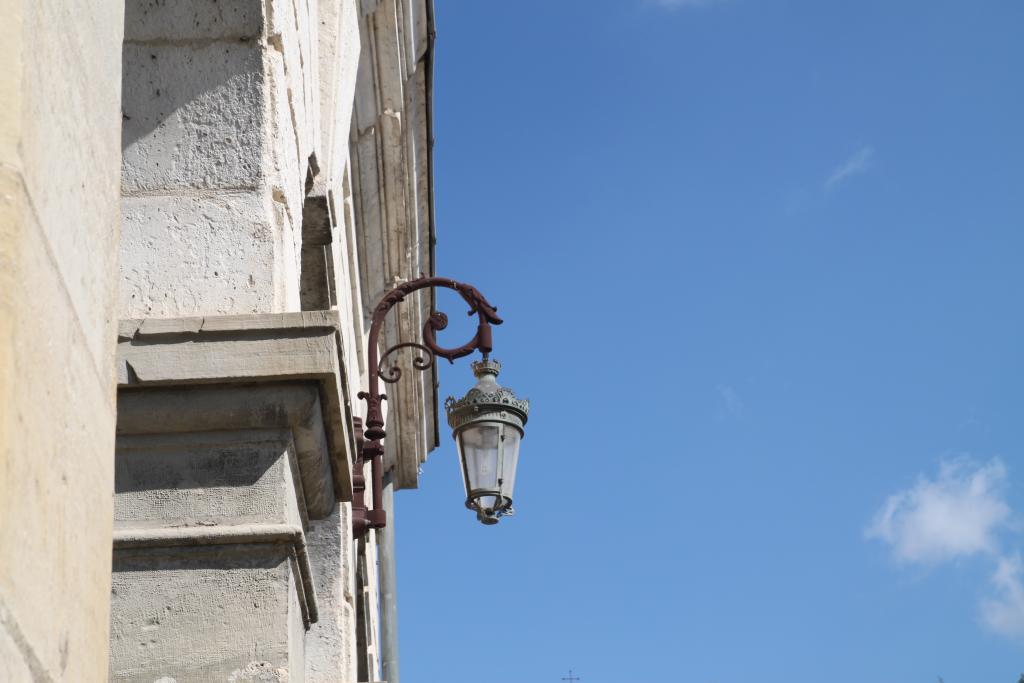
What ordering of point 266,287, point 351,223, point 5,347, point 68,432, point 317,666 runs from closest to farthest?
point 5,347 → point 68,432 → point 266,287 → point 317,666 → point 351,223

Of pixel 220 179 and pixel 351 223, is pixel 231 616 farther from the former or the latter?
pixel 351 223

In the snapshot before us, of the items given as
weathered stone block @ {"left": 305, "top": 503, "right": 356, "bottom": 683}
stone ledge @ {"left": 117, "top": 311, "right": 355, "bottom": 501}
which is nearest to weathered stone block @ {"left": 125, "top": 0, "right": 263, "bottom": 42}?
stone ledge @ {"left": 117, "top": 311, "right": 355, "bottom": 501}

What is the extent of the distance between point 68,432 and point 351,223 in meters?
6.43

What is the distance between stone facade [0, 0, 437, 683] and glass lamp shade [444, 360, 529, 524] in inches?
26.9

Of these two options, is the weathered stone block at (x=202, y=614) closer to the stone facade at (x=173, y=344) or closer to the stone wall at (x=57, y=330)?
the stone facade at (x=173, y=344)

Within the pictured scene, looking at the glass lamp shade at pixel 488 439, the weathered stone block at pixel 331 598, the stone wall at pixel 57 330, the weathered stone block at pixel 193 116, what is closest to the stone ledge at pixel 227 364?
the weathered stone block at pixel 193 116

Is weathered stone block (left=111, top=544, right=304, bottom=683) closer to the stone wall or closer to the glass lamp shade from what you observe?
the stone wall

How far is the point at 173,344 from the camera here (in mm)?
3637

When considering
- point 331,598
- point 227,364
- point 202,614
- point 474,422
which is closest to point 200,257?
point 227,364

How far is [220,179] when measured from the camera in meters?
4.18

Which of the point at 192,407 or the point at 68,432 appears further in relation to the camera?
the point at 192,407

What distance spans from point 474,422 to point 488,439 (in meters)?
0.09

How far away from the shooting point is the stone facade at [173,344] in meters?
1.51

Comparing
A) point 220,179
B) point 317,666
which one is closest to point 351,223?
point 317,666
